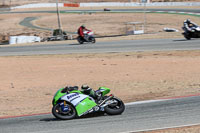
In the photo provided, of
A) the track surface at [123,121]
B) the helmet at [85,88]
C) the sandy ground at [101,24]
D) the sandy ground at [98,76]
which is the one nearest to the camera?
the track surface at [123,121]

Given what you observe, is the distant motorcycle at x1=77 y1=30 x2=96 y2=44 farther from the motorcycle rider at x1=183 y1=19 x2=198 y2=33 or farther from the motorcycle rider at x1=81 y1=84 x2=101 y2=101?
the motorcycle rider at x1=81 y1=84 x2=101 y2=101

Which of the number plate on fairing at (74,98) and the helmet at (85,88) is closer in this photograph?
the number plate on fairing at (74,98)

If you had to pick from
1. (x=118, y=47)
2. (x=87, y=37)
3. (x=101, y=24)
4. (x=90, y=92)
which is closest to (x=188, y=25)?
(x=118, y=47)

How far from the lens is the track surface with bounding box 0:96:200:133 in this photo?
9602 millimetres

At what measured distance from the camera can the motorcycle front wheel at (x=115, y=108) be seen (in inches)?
416

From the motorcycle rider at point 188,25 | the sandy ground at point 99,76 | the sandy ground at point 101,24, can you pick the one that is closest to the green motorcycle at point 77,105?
the sandy ground at point 99,76

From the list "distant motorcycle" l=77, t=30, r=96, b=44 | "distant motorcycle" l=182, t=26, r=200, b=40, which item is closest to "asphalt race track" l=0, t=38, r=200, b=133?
"distant motorcycle" l=182, t=26, r=200, b=40

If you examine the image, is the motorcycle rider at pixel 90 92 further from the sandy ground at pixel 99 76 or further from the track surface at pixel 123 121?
the sandy ground at pixel 99 76

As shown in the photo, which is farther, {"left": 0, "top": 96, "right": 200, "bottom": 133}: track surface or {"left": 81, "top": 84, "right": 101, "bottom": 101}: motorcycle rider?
{"left": 81, "top": 84, "right": 101, "bottom": 101}: motorcycle rider

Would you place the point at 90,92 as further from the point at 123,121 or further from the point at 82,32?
Result: the point at 82,32

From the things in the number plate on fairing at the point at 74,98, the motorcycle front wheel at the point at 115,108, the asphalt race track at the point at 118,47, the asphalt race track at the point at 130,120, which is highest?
the number plate on fairing at the point at 74,98

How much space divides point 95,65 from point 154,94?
795 centimetres

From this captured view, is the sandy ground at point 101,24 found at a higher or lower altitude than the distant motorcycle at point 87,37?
lower

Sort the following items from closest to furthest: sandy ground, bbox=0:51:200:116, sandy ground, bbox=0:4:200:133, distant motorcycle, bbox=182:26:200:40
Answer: sandy ground, bbox=0:4:200:133 < sandy ground, bbox=0:51:200:116 < distant motorcycle, bbox=182:26:200:40
